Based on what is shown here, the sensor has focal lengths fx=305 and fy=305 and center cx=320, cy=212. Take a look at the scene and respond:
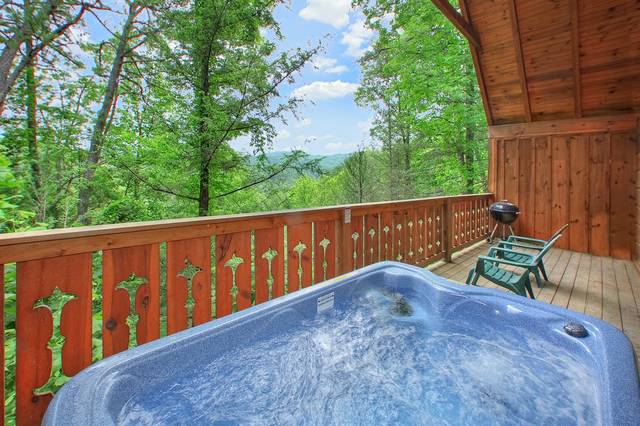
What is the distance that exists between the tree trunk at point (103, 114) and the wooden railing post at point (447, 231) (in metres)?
5.19

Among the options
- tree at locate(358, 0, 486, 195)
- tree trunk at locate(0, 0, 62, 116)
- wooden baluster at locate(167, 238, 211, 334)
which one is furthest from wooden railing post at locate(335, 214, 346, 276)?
tree at locate(358, 0, 486, 195)

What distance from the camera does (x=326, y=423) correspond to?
1.34m

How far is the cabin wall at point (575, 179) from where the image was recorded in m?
4.51

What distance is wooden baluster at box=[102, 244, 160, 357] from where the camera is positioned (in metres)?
1.48

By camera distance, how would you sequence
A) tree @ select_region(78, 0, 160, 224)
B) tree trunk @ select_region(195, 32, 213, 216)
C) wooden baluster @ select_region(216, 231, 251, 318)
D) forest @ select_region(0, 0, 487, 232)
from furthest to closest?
tree @ select_region(78, 0, 160, 224)
tree trunk @ select_region(195, 32, 213, 216)
forest @ select_region(0, 0, 487, 232)
wooden baluster @ select_region(216, 231, 251, 318)

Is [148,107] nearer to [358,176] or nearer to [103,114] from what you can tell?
[103,114]

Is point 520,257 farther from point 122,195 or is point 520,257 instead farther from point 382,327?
point 122,195

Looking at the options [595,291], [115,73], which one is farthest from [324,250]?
[115,73]

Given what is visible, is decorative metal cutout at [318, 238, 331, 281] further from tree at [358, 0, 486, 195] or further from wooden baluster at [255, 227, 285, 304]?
tree at [358, 0, 486, 195]

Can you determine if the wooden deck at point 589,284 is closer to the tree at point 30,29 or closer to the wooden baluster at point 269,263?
the wooden baluster at point 269,263

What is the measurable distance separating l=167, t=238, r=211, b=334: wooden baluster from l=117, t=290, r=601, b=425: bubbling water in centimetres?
36

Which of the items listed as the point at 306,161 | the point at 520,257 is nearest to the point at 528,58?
the point at 520,257

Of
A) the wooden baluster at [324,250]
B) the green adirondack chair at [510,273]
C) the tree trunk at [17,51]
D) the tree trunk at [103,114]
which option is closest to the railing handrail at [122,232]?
the wooden baluster at [324,250]

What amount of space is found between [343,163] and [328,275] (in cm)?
820
